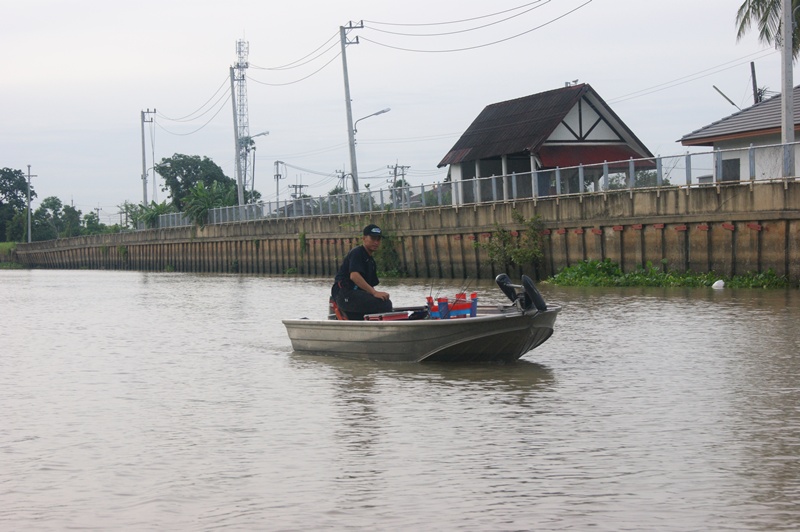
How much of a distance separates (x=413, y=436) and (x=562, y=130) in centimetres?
3979

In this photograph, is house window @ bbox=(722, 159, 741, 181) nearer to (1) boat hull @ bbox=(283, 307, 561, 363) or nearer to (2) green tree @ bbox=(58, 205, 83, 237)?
(1) boat hull @ bbox=(283, 307, 561, 363)

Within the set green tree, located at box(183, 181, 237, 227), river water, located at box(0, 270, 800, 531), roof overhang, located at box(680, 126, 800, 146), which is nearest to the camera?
river water, located at box(0, 270, 800, 531)

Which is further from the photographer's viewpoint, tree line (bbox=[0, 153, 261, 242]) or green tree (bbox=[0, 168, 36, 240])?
green tree (bbox=[0, 168, 36, 240])

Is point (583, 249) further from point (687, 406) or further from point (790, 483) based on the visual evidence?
point (790, 483)

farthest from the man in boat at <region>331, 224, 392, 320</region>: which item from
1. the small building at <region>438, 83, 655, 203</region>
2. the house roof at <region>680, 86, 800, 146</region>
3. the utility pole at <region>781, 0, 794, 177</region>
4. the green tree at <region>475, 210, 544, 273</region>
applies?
the small building at <region>438, 83, 655, 203</region>

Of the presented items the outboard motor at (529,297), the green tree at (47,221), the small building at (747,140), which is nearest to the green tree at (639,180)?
the small building at (747,140)

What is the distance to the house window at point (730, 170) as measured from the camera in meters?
29.1

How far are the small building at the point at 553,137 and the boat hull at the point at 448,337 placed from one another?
31200 millimetres

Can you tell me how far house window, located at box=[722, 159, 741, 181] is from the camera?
29078 millimetres

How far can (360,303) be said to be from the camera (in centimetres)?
1603

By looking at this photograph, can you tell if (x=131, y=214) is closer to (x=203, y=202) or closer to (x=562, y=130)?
(x=203, y=202)

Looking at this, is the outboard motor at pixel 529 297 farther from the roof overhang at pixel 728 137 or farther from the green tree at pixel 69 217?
the green tree at pixel 69 217

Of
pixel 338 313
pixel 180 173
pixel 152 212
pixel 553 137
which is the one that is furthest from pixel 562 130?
pixel 180 173

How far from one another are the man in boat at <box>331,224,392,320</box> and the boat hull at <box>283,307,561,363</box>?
0.27 metres
